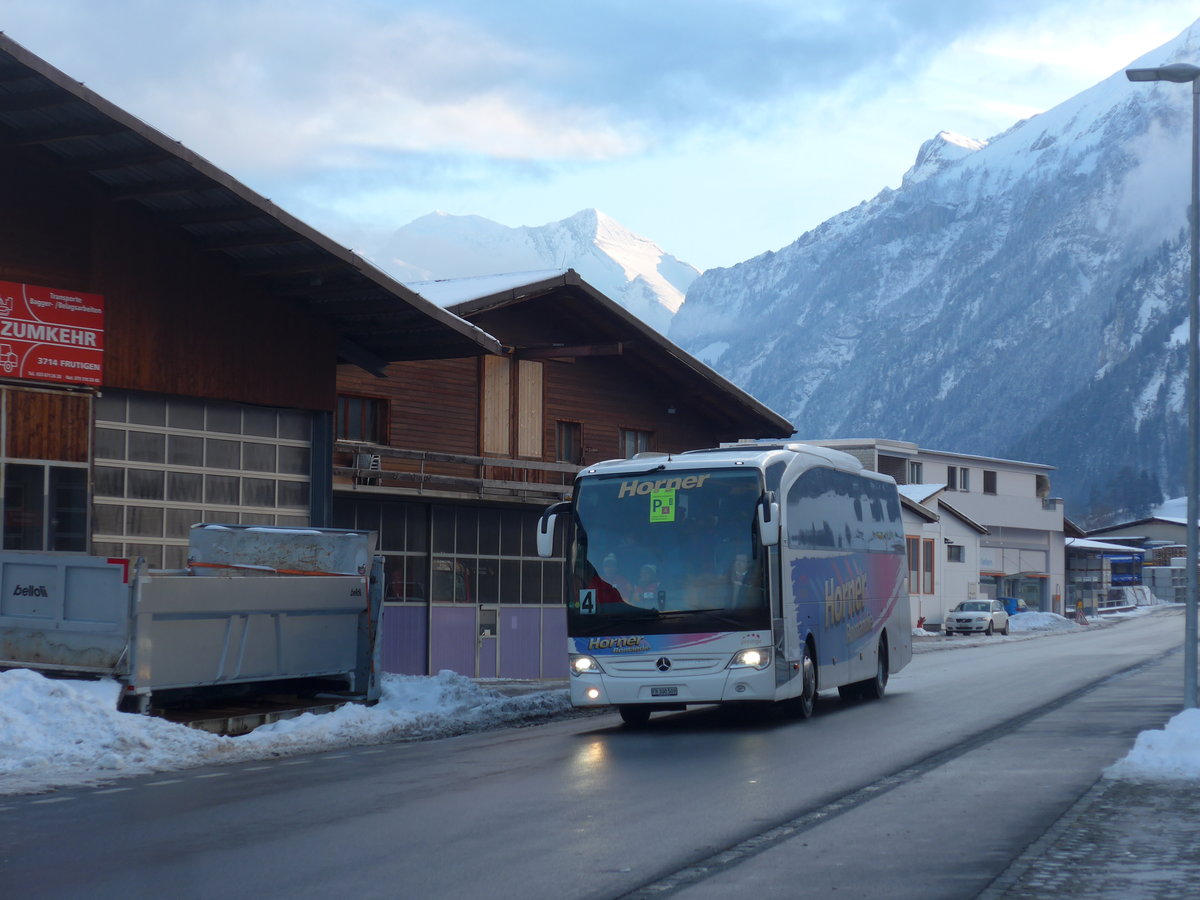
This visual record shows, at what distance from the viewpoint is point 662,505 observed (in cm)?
1911

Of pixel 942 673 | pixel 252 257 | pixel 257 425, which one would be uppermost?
pixel 252 257

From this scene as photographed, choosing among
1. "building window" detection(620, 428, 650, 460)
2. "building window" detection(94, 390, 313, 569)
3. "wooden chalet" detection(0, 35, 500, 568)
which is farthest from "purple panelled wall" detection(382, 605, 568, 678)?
"wooden chalet" detection(0, 35, 500, 568)

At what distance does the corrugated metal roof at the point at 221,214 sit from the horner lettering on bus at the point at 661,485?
625cm

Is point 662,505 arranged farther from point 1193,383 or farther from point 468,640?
point 468,640

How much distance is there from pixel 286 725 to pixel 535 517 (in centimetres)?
1736

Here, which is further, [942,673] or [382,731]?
[942,673]

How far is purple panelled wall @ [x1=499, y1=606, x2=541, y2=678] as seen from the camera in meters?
33.8

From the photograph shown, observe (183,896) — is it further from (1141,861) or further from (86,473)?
(86,473)

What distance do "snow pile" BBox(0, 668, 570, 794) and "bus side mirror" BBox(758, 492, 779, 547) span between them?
4.59 meters

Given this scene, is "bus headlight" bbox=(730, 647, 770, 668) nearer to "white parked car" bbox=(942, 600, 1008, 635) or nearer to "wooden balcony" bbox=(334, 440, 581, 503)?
"wooden balcony" bbox=(334, 440, 581, 503)

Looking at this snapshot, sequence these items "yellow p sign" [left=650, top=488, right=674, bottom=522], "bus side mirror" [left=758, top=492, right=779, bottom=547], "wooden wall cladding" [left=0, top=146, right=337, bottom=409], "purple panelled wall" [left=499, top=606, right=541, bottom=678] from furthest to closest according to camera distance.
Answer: "purple panelled wall" [left=499, top=606, right=541, bottom=678] → "wooden wall cladding" [left=0, top=146, right=337, bottom=409] → "yellow p sign" [left=650, top=488, right=674, bottom=522] → "bus side mirror" [left=758, top=492, right=779, bottom=547]

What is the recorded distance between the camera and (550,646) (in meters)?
35.1

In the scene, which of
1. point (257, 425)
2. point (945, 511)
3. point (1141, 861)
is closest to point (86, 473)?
point (257, 425)

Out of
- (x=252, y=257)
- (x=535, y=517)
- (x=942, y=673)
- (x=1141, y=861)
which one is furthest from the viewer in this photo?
(x=535, y=517)
